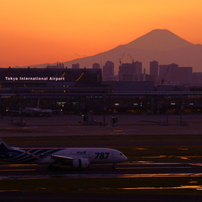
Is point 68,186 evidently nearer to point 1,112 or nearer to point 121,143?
point 121,143

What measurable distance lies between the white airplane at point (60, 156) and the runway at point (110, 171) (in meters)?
1.14

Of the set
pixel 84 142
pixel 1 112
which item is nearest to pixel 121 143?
pixel 84 142

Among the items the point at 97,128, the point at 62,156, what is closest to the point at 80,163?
the point at 62,156

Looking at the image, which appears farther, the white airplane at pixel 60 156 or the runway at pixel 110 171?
the white airplane at pixel 60 156

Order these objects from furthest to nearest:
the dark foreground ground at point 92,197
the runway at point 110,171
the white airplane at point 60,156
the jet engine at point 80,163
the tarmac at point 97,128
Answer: the tarmac at point 97,128, the white airplane at point 60,156, the jet engine at point 80,163, the runway at point 110,171, the dark foreground ground at point 92,197

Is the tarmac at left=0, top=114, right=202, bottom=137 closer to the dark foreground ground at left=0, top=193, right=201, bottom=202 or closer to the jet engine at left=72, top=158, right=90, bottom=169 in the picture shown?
the jet engine at left=72, top=158, right=90, bottom=169

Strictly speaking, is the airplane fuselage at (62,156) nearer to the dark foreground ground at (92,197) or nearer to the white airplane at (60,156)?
the white airplane at (60,156)

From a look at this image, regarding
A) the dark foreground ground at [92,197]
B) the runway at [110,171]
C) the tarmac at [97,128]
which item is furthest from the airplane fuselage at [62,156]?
the tarmac at [97,128]

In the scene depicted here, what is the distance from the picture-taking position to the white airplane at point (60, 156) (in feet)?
180

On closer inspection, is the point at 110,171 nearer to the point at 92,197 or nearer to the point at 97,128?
the point at 92,197

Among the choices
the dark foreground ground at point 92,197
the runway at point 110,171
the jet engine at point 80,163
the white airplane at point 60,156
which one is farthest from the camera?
the white airplane at point 60,156

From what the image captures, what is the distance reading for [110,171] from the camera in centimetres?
5519

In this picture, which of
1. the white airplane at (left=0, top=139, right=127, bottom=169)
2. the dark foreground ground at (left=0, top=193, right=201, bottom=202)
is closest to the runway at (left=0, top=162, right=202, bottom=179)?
the white airplane at (left=0, top=139, right=127, bottom=169)

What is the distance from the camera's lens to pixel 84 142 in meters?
84.5
